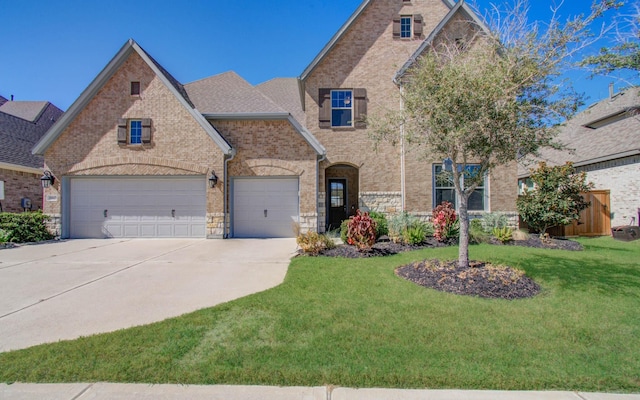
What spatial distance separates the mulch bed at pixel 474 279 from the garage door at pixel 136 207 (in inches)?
343

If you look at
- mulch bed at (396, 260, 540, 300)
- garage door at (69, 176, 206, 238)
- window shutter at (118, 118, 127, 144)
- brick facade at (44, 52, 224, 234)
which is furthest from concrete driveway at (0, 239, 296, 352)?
window shutter at (118, 118, 127, 144)

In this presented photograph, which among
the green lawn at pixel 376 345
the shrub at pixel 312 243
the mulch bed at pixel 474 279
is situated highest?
the shrub at pixel 312 243

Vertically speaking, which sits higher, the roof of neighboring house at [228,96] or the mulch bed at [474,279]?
the roof of neighboring house at [228,96]

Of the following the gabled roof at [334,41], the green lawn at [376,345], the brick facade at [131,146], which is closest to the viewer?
the green lawn at [376,345]

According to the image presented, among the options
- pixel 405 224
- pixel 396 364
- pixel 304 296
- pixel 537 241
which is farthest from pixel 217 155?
pixel 537 241

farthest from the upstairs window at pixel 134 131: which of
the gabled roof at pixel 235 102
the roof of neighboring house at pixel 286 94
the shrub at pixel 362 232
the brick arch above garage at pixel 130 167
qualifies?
the shrub at pixel 362 232

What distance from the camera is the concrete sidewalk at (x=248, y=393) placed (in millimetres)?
2611

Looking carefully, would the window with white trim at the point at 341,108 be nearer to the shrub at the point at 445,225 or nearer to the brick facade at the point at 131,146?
the brick facade at the point at 131,146

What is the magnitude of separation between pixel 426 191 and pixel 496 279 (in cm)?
742

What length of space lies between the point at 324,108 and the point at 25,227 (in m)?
12.2

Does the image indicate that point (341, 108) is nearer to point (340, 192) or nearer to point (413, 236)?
point (340, 192)

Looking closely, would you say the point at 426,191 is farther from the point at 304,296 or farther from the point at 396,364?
the point at 396,364

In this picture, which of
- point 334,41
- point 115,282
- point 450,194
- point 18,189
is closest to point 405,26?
point 334,41

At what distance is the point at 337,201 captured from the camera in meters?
→ 14.9
